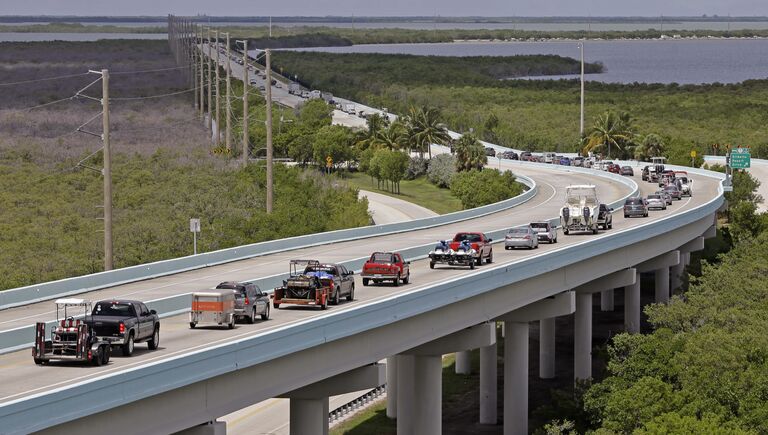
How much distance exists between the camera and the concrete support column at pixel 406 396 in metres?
48.4

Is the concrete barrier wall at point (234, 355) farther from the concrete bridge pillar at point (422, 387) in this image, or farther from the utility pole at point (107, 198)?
the utility pole at point (107, 198)

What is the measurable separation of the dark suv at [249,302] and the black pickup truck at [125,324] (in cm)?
423

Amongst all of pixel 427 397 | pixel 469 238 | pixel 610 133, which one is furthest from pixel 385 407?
pixel 610 133

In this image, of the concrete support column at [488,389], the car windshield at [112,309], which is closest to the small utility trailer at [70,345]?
the car windshield at [112,309]

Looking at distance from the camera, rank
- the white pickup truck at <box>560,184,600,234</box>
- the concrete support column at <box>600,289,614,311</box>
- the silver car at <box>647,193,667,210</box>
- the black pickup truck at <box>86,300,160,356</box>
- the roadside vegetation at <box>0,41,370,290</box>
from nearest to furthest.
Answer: the black pickup truck at <box>86,300,160,356</box>
the white pickup truck at <box>560,184,600,234</box>
the roadside vegetation at <box>0,41,370,290</box>
the silver car at <box>647,193,667,210</box>
the concrete support column at <box>600,289,614,311</box>

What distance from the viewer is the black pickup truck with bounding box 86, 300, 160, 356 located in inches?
1331

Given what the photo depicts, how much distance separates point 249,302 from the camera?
131 ft

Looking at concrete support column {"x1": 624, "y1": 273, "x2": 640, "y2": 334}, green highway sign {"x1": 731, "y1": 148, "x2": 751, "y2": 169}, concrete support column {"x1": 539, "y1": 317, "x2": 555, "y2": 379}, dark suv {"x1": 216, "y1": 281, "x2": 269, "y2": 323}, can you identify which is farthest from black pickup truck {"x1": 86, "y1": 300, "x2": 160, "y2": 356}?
green highway sign {"x1": 731, "y1": 148, "x2": 751, "y2": 169}

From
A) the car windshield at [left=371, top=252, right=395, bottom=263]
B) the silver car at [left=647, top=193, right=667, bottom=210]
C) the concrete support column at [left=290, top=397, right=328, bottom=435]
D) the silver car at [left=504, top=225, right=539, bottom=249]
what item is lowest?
the concrete support column at [left=290, top=397, right=328, bottom=435]

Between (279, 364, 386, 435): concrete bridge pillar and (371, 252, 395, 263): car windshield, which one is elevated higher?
(371, 252, 395, 263): car windshield

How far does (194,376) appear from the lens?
30.6m

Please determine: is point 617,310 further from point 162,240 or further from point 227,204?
point 162,240

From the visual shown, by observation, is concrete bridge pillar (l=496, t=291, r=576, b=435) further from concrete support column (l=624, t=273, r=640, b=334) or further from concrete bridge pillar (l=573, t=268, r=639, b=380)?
concrete support column (l=624, t=273, r=640, b=334)

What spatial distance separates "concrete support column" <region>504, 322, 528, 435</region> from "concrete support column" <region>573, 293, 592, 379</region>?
10.2 metres
